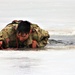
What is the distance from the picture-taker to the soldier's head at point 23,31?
5.86 meters

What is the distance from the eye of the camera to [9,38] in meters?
6.06

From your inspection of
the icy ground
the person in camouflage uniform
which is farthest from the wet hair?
the icy ground

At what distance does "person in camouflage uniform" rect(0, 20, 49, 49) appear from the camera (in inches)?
232

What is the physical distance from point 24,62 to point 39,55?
1.71ft

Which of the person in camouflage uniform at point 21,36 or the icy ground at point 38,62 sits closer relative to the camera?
the icy ground at point 38,62

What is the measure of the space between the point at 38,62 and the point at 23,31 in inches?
38.3

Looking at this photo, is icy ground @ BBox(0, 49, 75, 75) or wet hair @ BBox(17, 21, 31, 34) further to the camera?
wet hair @ BBox(17, 21, 31, 34)

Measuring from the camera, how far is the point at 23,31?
5.86 metres

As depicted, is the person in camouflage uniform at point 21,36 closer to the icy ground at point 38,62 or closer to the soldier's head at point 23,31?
the soldier's head at point 23,31

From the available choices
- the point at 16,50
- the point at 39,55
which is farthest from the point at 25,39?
the point at 39,55

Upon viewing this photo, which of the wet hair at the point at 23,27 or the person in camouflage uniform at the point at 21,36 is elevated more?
the wet hair at the point at 23,27

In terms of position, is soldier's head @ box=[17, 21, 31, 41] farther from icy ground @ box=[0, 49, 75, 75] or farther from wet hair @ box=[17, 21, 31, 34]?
icy ground @ box=[0, 49, 75, 75]

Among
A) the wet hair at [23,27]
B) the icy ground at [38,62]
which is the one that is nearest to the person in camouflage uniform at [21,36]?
the wet hair at [23,27]

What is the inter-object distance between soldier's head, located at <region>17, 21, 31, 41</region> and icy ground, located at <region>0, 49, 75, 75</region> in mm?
234
